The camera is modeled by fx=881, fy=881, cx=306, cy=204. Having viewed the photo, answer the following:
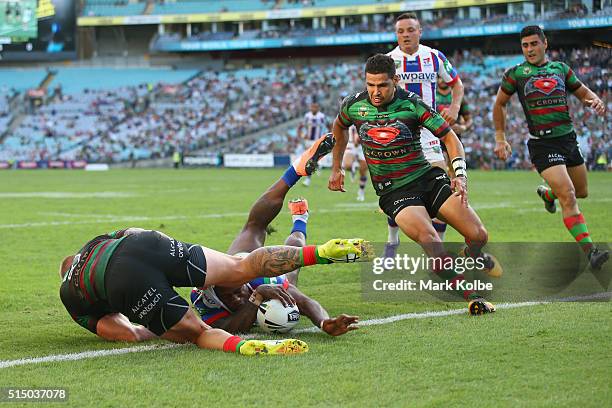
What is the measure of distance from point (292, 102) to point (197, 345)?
151 feet

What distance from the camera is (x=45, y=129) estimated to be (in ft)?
182

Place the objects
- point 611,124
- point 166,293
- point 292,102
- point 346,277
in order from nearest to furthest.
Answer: point 166,293 → point 346,277 → point 611,124 → point 292,102

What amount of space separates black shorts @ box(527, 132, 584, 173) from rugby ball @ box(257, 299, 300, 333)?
4282mm

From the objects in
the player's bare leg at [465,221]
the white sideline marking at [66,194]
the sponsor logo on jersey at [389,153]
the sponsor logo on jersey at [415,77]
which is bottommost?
the white sideline marking at [66,194]

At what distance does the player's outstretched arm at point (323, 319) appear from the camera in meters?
5.79

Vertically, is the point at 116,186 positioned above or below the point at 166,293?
below

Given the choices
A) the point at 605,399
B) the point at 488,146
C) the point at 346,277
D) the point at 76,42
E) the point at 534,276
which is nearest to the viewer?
the point at 605,399

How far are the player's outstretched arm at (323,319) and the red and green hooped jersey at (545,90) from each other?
4.16m

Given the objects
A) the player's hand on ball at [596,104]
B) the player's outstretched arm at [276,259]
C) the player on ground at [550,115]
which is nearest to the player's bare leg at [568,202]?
the player on ground at [550,115]

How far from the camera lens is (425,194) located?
23.9ft

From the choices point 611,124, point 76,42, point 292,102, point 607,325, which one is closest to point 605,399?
point 607,325

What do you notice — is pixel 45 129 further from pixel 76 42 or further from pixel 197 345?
pixel 197 345

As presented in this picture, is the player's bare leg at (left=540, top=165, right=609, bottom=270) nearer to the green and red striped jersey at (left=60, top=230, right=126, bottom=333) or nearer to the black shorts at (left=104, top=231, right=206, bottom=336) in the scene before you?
the black shorts at (left=104, top=231, right=206, bottom=336)

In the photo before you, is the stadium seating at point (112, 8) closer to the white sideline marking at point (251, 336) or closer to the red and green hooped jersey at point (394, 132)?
the red and green hooped jersey at point (394, 132)
